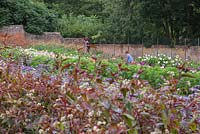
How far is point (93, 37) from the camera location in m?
33.2

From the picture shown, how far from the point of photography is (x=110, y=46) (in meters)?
28.2

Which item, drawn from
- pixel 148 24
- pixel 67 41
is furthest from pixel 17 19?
pixel 148 24

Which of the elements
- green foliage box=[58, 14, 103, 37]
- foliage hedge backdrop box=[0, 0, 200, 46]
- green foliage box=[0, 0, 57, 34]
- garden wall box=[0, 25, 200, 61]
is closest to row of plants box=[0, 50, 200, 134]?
garden wall box=[0, 25, 200, 61]

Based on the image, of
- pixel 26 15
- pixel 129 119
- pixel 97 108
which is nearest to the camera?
pixel 129 119

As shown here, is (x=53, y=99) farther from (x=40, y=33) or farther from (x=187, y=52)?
(x=40, y=33)

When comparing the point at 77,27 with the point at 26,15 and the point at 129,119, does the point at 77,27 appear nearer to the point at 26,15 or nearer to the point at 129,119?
the point at 26,15

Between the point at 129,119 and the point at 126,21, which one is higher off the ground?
the point at 126,21

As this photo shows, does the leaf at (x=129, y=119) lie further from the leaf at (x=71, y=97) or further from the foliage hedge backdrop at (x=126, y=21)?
the foliage hedge backdrop at (x=126, y=21)

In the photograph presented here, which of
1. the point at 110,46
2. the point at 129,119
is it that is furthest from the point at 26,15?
the point at 129,119

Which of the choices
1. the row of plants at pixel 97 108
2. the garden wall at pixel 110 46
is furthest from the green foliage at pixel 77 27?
the row of plants at pixel 97 108

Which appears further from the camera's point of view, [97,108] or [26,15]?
[26,15]

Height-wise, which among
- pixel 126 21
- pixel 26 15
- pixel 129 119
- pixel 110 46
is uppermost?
pixel 26 15

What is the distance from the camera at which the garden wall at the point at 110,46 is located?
24359 mm

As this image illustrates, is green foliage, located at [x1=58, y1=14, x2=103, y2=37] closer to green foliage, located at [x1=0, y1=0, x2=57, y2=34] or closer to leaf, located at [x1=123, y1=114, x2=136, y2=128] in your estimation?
green foliage, located at [x1=0, y1=0, x2=57, y2=34]
